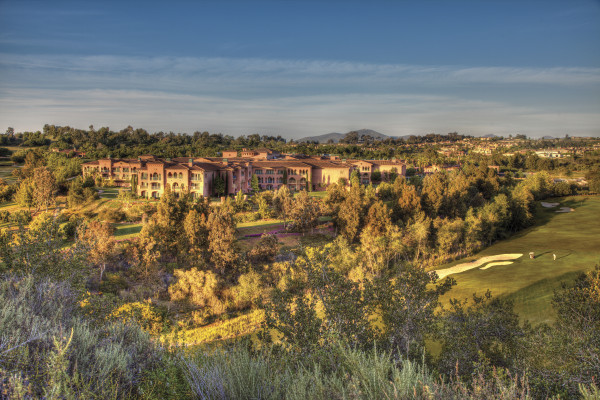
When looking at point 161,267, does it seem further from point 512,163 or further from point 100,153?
point 512,163

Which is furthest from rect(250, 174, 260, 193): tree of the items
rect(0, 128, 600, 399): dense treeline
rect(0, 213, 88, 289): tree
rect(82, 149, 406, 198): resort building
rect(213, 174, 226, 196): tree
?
rect(0, 213, 88, 289): tree

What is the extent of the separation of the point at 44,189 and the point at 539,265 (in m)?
55.6

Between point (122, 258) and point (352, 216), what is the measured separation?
2275 centimetres

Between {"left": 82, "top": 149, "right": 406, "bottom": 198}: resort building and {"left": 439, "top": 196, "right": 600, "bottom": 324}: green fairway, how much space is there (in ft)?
117

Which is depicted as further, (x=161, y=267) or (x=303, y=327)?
(x=161, y=267)

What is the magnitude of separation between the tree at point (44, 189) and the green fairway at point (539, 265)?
47822mm

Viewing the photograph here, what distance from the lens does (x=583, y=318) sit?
12.3m

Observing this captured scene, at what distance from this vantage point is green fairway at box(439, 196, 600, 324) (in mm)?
23578

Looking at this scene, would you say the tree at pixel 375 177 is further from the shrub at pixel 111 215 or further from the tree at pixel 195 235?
the tree at pixel 195 235

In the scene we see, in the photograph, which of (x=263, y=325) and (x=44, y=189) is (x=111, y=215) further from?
(x=263, y=325)

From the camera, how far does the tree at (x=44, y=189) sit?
4528cm

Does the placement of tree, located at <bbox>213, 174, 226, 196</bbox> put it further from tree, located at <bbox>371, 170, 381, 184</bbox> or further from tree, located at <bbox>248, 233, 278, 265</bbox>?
tree, located at <bbox>371, 170, 381, 184</bbox>

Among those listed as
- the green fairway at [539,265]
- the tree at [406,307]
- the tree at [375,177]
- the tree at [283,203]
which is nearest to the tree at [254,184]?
the tree at [283,203]

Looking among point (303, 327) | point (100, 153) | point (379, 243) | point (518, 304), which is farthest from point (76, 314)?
point (100, 153)
